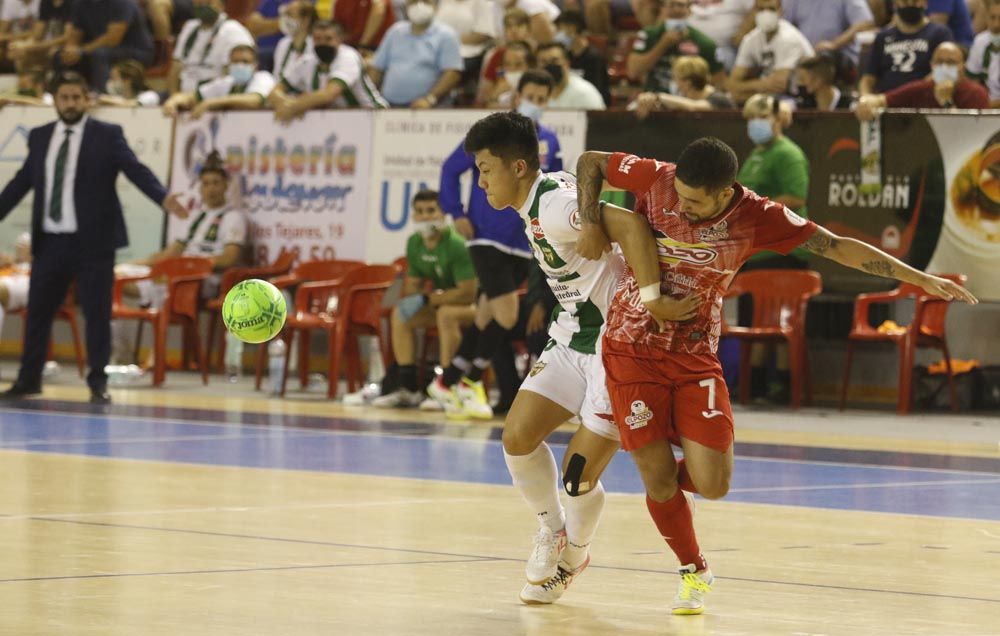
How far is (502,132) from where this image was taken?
23.2 ft

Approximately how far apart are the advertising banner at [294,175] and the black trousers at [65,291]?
3.38m

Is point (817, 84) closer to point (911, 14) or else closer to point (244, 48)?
point (911, 14)

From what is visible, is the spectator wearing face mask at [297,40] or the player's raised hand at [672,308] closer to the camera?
the player's raised hand at [672,308]

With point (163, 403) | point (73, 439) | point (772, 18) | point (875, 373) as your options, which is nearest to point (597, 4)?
point (772, 18)

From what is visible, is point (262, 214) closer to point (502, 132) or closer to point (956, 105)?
point (956, 105)

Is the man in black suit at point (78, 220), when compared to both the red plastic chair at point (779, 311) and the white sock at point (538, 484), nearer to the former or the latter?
the red plastic chair at point (779, 311)

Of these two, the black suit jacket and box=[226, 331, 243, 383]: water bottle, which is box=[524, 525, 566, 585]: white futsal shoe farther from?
box=[226, 331, 243, 383]: water bottle

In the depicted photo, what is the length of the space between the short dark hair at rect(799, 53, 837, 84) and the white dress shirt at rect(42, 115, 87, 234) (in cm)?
684

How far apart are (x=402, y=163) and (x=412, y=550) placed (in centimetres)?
1109

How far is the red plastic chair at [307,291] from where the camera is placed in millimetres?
17547

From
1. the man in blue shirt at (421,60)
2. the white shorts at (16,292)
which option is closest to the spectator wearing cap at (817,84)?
the man in blue shirt at (421,60)

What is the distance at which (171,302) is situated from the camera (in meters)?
18.5

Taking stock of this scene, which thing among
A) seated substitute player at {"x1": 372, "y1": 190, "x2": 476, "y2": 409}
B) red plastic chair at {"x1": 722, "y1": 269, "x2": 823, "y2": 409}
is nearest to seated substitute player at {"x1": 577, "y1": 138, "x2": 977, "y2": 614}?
seated substitute player at {"x1": 372, "y1": 190, "x2": 476, "y2": 409}

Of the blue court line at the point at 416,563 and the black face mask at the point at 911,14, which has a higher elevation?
the black face mask at the point at 911,14
